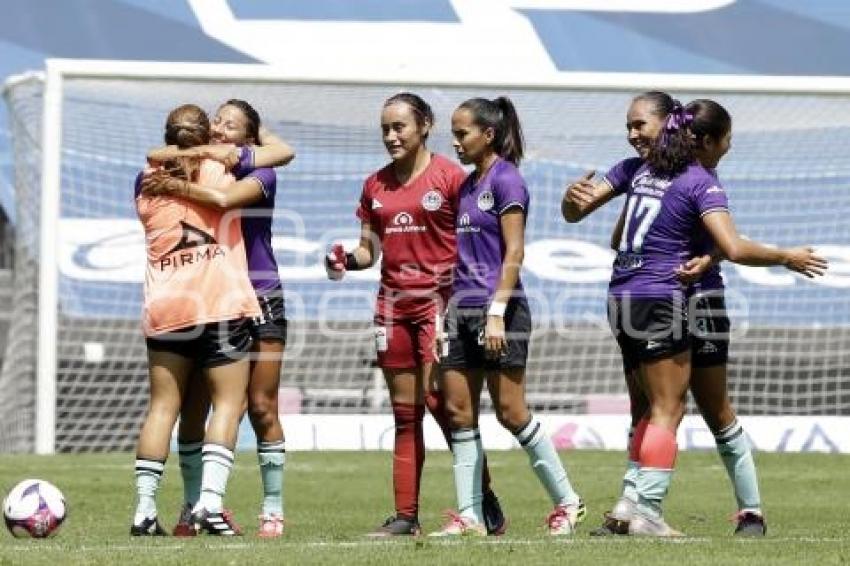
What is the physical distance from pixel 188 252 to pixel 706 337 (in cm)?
249

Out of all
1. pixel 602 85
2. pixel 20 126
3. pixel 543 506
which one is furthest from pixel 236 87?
pixel 543 506

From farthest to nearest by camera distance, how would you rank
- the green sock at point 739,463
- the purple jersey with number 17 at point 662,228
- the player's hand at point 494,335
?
the green sock at point 739,463
the player's hand at point 494,335
the purple jersey with number 17 at point 662,228

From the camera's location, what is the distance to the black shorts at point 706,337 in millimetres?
8875

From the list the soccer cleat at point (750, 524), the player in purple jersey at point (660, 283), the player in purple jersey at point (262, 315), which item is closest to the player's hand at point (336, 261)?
the player in purple jersey at point (262, 315)

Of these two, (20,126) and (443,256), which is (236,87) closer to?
(20,126)

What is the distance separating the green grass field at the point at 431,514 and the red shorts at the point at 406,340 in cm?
90

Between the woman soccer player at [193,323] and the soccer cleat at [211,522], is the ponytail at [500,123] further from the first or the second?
the soccer cleat at [211,522]

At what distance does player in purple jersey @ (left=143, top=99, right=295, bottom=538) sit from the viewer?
921 centimetres

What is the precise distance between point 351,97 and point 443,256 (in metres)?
9.27

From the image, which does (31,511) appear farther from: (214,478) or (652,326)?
(652,326)

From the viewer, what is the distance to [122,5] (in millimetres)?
25953

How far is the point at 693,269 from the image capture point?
851cm

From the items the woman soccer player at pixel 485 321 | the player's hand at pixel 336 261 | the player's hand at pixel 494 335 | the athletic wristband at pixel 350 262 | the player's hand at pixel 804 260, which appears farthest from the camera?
the athletic wristband at pixel 350 262

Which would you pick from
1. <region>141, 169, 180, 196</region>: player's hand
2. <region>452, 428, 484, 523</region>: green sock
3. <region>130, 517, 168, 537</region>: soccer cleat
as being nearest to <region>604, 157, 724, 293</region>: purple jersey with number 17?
<region>452, 428, 484, 523</region>: green sock
